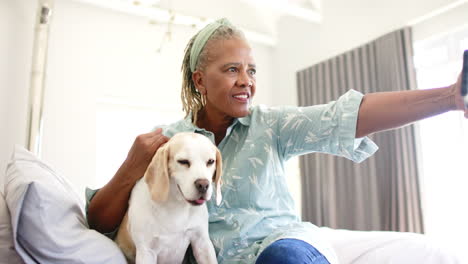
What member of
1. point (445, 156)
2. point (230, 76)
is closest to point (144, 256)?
point (230, 76)

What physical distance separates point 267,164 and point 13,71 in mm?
2951

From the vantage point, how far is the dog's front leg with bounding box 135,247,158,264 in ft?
3.20

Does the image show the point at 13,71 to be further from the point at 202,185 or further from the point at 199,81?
the point at 202,185

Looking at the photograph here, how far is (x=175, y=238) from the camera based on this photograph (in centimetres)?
101

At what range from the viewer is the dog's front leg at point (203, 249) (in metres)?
1.03

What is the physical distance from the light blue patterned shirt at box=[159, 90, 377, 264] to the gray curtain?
2.20m

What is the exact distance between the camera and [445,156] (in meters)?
2.98

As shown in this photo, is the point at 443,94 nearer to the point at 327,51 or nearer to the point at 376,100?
the point at 376,100

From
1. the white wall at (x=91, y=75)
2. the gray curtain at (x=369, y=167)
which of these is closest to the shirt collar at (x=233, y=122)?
the gray curtain at (x=369, y=167)

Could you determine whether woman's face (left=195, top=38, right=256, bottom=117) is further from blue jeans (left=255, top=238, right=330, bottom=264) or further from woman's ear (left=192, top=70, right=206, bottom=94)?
blue jeans (left=255, top=238, right=330, bottom=264)

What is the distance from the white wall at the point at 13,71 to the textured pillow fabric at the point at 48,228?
7.90ft

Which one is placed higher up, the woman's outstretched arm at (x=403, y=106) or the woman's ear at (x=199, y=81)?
the woman's ear at (x=199, y=81)

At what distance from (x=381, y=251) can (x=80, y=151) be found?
2791 millimetres

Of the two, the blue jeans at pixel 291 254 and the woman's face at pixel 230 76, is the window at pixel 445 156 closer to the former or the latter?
the woman's face at pixel 230 76
